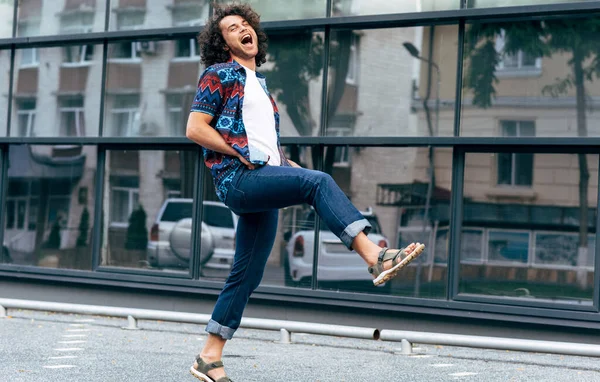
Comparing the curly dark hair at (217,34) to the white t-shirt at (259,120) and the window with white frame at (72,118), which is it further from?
the window with white frame at (72,118)

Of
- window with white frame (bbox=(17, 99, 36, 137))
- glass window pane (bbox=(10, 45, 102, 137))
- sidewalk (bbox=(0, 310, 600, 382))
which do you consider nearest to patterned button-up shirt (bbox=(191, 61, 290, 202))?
sidewalk (bbox=(0, 310, 600, 382))

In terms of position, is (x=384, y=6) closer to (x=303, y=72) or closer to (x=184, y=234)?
(x=303, y=72)

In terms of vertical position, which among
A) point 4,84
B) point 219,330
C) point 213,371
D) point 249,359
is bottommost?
point 249,359

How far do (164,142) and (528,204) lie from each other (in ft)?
13.8

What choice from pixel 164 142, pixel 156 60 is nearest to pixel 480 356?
pixel 164 142

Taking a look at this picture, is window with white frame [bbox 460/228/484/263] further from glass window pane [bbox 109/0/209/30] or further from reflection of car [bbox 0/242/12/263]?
reflection of car [bbox 0/242/12/263]

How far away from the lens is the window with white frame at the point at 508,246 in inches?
375

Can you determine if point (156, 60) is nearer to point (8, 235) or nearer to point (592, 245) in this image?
point (8, 235)

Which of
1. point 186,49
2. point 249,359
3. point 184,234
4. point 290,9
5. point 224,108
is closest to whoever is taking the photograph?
point 224,108

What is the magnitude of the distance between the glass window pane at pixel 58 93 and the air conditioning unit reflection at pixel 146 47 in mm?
545

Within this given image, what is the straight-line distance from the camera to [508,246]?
31.6ft

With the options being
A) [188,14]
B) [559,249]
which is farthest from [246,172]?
[188,14]

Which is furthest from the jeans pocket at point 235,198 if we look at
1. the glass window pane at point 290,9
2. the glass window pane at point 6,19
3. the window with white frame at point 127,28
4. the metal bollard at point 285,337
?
the glass window pane at point 6,19

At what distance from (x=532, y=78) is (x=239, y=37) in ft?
16.6
